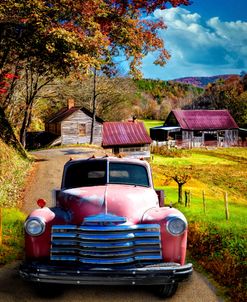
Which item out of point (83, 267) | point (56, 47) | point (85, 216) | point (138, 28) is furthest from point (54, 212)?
point (138, 28)

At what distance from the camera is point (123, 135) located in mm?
46375

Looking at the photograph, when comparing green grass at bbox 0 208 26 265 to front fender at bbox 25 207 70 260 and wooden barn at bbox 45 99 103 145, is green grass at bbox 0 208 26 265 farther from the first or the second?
wooden barn at bbox 45 99 103 145

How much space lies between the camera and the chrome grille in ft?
18.9

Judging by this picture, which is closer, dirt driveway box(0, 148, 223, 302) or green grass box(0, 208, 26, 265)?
dirt driveway box(0, 148, 223, 302)

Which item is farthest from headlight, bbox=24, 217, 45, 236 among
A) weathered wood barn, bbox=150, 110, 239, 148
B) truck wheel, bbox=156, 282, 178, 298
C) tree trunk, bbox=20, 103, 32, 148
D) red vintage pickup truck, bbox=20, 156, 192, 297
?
weathered wood barn, bbox=150, 110, 239, 148

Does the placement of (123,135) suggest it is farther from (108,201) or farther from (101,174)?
(108,201)

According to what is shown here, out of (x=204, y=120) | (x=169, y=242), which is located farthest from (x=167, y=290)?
(x=204, y=120)

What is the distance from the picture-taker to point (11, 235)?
373 inches

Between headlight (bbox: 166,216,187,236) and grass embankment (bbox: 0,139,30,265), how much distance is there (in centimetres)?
391

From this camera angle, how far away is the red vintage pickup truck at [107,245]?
5.44 meters

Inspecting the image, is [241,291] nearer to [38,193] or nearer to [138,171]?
[138,171]

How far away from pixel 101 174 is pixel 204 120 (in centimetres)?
5824

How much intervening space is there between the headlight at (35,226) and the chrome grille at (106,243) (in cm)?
23

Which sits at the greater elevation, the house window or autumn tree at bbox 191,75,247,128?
autumn tree at bbox 191,75,247,128
